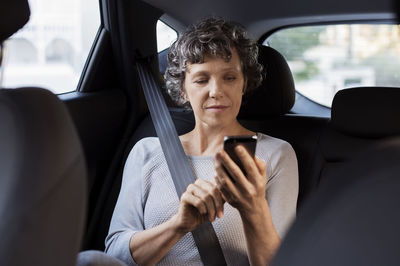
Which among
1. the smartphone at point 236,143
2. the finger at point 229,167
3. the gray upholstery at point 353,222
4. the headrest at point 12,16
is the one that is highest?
the headrest at point 12,16

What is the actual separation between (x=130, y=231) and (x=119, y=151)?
24.8 inches

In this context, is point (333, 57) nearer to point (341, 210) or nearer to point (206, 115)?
point (206, 115)

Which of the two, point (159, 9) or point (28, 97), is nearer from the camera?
point (28, 97)

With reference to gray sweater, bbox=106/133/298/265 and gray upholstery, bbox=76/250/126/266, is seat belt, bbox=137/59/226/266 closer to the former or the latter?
gray sweater, bbox=106/133/298/265

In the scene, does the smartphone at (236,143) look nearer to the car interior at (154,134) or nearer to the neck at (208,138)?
the car interior at (154,134)

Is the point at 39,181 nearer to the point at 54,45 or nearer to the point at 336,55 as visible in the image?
the point at 54,45

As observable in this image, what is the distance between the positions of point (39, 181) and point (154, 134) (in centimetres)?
127

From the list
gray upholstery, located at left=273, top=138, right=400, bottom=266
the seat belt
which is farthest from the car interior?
the seat belt

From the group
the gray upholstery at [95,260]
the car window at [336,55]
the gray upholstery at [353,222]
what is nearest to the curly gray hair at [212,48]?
the gray upholstery at [95,260]

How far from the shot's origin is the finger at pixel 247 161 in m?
1.35

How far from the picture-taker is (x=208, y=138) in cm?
189

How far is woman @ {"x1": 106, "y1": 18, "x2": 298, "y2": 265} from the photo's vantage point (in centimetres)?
155

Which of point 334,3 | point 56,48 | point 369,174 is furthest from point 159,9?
point 369,174

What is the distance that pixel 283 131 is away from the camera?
204cm
